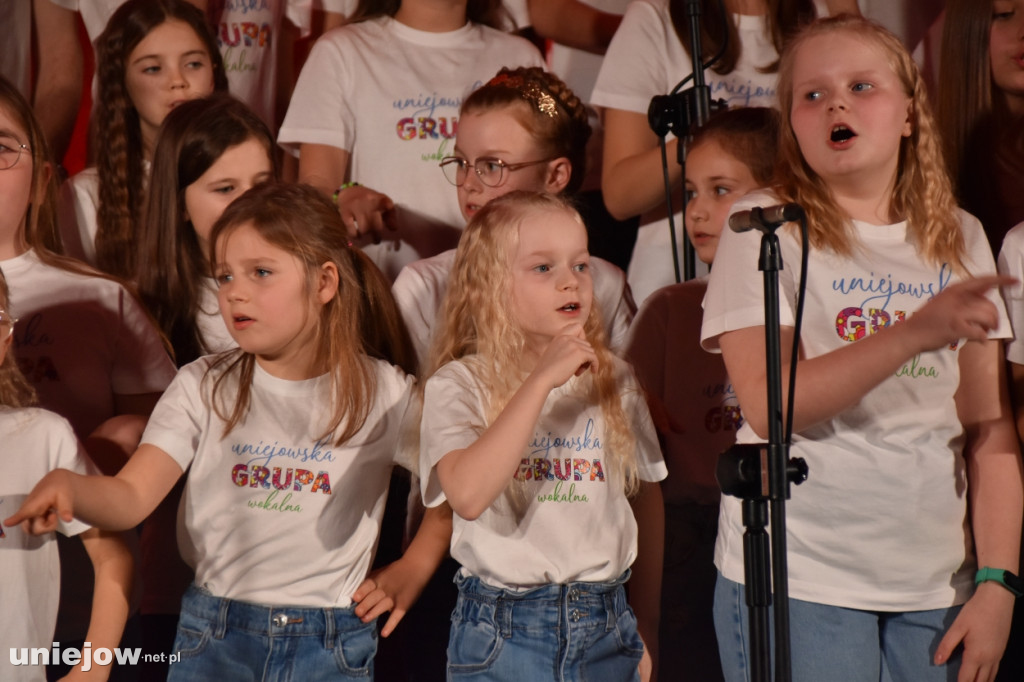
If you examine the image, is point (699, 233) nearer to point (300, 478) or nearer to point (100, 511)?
point (300, 478)

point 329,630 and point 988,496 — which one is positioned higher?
point 988,496

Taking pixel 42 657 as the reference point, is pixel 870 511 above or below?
above

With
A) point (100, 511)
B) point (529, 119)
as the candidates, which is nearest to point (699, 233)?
point (529, 119)

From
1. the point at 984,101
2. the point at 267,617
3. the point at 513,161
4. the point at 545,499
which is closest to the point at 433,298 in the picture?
the point at 513,161

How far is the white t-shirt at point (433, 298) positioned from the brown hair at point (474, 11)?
0.89 m

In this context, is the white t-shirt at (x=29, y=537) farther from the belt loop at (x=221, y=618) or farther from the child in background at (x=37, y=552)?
the belt loop at (x=221, y=618)

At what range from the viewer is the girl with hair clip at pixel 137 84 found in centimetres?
281

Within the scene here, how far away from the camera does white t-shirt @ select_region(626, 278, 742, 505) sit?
93.0 inches

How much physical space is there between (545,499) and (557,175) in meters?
0.98

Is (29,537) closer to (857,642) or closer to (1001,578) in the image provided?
(857,642)

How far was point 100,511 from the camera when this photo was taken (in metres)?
1.85

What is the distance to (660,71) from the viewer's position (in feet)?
9.29

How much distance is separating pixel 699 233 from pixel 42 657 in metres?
1.47

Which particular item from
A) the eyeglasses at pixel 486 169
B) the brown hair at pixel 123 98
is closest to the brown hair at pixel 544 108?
the eyeglasses at pixel 486 169
